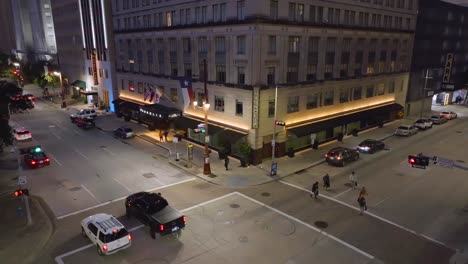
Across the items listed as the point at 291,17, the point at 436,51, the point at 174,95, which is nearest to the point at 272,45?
the point at 291,17

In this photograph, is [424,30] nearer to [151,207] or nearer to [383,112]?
[383,112]

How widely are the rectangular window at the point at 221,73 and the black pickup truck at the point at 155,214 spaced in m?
18.1

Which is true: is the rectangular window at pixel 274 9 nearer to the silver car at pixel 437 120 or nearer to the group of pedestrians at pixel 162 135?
the group of pedestrians at pixel 162 135

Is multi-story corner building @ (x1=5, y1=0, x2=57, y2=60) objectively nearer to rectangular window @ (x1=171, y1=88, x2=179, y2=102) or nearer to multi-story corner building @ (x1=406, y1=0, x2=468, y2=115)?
rectangular window @ (x1=171, y1=88, x2=179, y2=102)

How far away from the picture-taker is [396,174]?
30766mm

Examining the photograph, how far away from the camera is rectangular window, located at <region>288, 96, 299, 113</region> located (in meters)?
35.8

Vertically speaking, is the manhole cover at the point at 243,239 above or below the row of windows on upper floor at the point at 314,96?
below

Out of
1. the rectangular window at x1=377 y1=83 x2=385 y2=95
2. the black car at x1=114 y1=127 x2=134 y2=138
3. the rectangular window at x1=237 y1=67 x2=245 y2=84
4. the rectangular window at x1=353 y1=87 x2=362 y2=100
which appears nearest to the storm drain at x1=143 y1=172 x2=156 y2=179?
the rectangular window at x1=237 y1=67 x2=245 y2=84

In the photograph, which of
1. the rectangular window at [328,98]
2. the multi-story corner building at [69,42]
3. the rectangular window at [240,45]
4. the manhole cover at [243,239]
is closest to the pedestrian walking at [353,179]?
the manhole cover at [243,239]

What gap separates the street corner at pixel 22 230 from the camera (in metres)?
18.0

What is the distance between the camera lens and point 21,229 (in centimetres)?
2047

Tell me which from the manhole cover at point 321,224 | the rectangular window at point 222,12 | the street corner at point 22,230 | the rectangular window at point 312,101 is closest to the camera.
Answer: the street corner at point 22,230

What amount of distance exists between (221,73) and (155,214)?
2022 cm

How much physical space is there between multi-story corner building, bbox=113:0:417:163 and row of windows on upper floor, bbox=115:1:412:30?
0.38 feet
